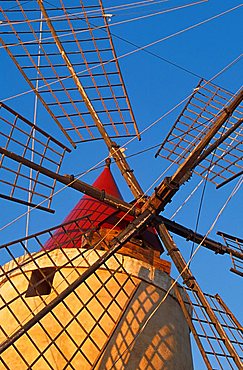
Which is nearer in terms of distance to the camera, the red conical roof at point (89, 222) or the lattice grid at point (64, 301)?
the lattice grid at point (64, 301)

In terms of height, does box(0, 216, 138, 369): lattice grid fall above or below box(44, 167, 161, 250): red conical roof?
below

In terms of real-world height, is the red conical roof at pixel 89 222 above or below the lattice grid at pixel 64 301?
above

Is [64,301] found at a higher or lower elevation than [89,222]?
lower

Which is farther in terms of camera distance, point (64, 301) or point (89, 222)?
point (89, 222)

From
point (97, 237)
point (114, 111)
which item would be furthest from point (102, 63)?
point (97, 237)

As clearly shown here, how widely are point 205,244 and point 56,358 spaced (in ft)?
7.65

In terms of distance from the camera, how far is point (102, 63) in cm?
843

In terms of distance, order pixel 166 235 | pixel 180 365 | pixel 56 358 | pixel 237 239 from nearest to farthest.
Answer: pixel 56 358, pixel 180 365, pixel 166 235, pixel 237 239

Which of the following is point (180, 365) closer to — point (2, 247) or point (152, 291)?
point (152, 291)

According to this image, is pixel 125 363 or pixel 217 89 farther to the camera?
pixel 217 89

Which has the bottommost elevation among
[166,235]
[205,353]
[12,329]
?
[205,353]

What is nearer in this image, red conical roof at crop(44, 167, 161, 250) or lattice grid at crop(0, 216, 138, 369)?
lattice grid at crop(0, 216, 138, 369)

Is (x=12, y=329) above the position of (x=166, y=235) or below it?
below

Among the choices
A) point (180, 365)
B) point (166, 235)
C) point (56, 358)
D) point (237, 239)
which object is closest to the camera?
point (56, 358)
